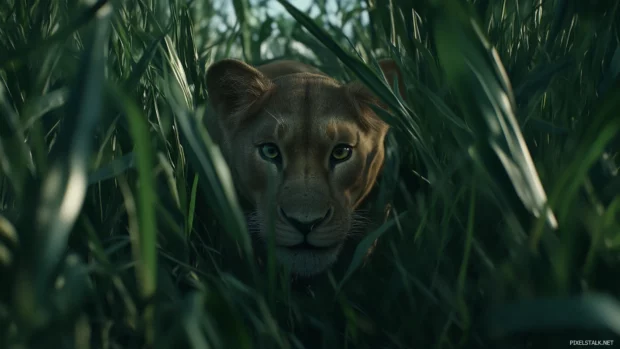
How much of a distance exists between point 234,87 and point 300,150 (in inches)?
20.8

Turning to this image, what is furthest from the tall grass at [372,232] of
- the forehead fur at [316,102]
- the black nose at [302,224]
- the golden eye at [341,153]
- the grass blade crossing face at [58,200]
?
the forehead fur at [316,102]

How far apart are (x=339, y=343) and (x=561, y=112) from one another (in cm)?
99

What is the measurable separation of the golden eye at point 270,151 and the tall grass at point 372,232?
0.50 m

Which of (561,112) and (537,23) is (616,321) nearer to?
(561,112)

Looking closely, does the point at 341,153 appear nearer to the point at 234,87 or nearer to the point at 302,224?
the point at 302,224

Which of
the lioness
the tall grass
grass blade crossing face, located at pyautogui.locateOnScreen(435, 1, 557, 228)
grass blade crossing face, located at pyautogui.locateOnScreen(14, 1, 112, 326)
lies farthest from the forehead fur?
grass blade crossing face, located at pyautogui.locateOnScreen(14, 1, 112, 326)

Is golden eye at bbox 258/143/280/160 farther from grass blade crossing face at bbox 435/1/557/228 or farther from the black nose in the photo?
grass blade crossing face at bbox 435/1/557/228

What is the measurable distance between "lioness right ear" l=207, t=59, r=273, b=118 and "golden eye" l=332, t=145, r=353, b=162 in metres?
0.44

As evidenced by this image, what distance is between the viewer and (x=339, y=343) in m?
1.48

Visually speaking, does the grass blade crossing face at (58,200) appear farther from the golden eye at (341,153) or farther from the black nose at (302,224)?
the golden eye at (341,153)

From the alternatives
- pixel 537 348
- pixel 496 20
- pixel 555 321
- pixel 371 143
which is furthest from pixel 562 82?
pixel 555 321

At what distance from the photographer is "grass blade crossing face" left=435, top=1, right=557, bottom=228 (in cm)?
115

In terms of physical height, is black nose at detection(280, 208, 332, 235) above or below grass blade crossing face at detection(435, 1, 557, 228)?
below

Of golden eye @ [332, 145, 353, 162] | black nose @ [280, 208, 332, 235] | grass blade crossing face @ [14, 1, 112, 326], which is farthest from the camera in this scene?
golden eye @ [332, 145, 353, 162]
